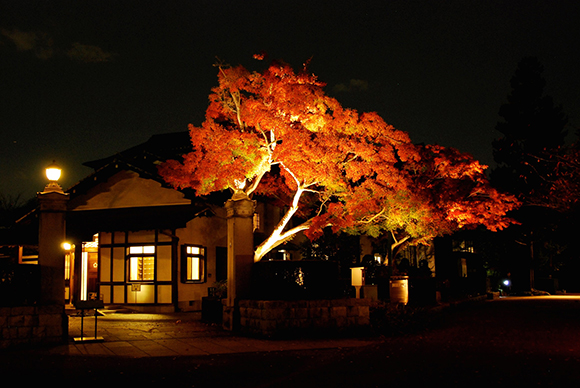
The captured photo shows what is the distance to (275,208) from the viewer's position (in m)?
29.2

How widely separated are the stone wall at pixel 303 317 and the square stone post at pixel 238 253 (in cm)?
33

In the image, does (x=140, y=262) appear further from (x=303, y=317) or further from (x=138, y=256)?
(x=303, y=317)

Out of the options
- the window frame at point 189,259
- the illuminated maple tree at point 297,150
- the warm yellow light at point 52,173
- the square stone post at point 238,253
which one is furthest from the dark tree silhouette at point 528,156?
the warm yellow light at point 52,173

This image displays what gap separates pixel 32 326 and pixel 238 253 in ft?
16.8

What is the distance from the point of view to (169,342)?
38.6 ft

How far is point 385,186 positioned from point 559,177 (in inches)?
223

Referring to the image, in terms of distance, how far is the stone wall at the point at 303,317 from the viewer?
12.5m

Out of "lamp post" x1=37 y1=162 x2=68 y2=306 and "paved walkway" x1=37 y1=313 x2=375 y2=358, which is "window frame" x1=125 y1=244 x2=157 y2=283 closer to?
"paved walkway" x1=37 y1=313 x2=375 y2=358

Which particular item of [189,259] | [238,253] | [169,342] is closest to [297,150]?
[238,253]

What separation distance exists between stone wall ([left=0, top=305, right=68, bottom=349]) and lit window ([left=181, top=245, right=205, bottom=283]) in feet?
30.7

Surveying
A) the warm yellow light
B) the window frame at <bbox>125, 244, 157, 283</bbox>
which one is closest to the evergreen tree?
the window frame at <bbox>125, 244, 157, 283</bbox>

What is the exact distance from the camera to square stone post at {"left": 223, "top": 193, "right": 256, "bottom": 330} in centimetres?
1383

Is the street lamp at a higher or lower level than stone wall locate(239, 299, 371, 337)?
higher

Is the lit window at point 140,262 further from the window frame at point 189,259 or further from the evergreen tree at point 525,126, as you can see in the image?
the evergreen tree at point 525,126
